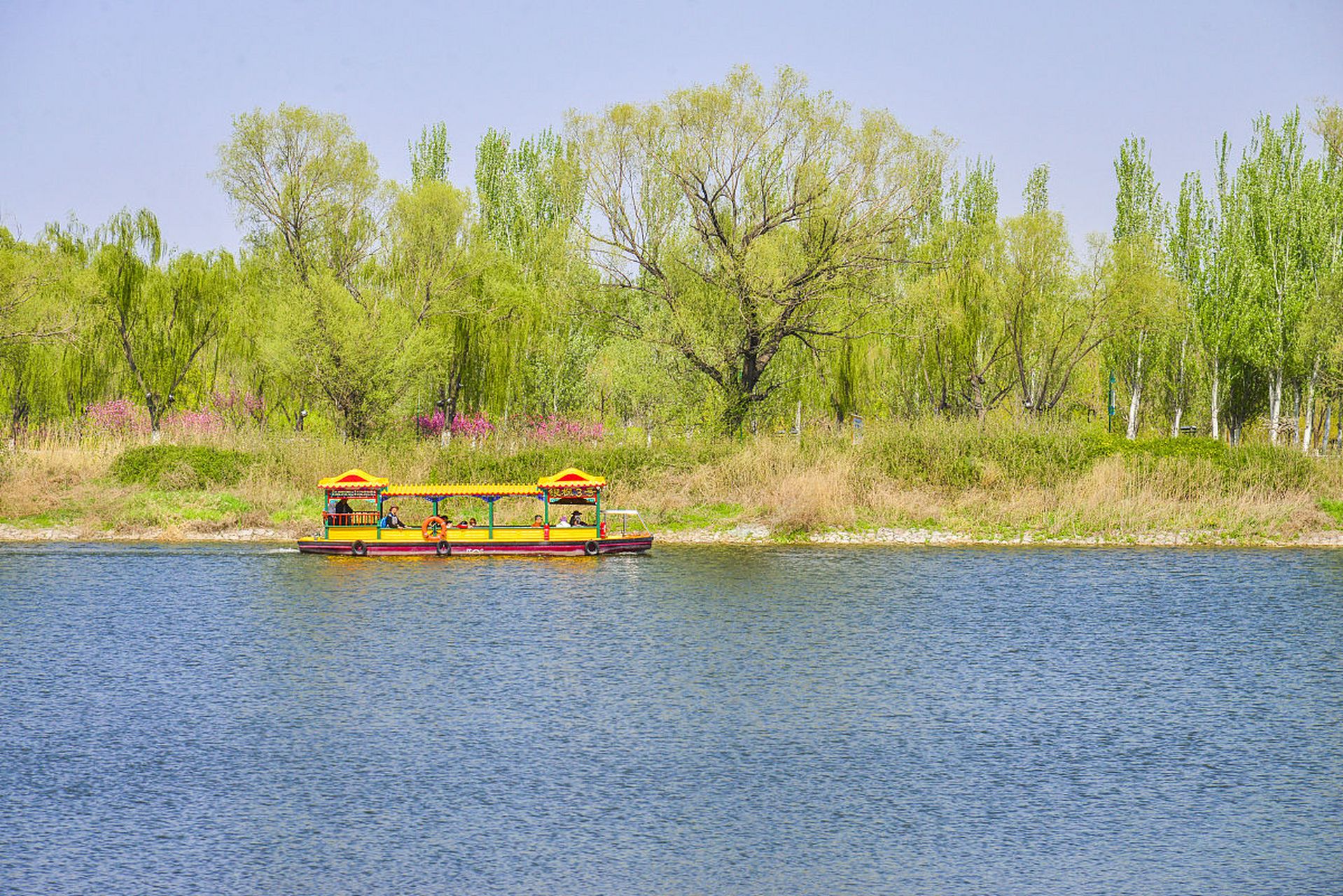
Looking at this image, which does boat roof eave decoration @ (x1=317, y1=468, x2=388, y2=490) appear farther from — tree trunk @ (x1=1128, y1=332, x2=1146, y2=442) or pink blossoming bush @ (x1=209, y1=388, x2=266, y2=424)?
tree trunk @ (x1=1128, y1=332, x2=1146, y2=442)

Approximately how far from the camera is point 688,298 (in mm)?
46969

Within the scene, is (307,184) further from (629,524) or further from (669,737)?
(669,737)

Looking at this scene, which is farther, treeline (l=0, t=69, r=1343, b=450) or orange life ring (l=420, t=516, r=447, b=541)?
treeline (l=0, t=69, r=1343, b=450)

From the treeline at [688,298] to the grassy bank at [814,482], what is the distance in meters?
5.50

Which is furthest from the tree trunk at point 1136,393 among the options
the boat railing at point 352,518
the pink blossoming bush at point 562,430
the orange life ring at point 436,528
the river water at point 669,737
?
the boat railing at point 352,518

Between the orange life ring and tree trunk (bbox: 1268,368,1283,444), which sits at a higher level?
tree trunk (bbox: 1268,368,1283,444)

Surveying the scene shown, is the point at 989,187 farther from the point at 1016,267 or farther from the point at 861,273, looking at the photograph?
the point at 861,273

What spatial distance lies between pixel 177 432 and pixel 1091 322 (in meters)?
38.4

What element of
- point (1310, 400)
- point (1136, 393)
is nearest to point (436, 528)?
point (1136, 393)

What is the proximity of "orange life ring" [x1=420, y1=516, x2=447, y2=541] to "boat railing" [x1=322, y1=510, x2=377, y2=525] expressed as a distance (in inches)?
68.1

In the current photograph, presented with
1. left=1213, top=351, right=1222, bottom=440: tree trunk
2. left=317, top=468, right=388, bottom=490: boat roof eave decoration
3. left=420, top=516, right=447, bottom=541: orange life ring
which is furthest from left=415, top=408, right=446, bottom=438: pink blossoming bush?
left=1213, top=351, right=1222, bottom=440: tree trunk

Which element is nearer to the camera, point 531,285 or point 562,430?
point 562,430

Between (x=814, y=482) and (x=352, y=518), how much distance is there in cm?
1393

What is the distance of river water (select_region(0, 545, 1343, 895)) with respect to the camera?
12422 millimetres
